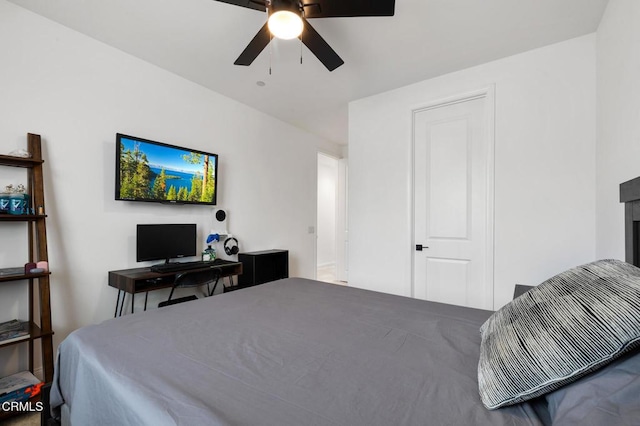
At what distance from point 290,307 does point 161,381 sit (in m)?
0.84

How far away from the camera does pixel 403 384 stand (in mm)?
887

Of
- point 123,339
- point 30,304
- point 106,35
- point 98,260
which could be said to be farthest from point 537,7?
point 30,304

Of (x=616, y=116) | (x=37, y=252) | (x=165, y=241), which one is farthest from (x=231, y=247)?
(x=616, y=116)

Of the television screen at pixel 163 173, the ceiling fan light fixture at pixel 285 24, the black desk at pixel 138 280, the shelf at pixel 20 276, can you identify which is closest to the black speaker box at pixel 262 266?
the television screen at pixel 163 173

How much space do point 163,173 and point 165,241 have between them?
0.69 m

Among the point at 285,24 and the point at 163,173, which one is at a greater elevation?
the point at 285,24

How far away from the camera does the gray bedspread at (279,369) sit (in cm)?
76

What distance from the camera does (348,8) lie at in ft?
5.64

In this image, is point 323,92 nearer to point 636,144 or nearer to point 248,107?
point 248,107

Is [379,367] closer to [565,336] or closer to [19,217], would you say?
[565,336]

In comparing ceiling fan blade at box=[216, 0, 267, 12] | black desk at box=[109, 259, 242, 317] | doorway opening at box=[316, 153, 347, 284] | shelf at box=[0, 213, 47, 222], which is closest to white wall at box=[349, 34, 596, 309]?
ceiling fan blade at box=[216, 0, 267, 12]

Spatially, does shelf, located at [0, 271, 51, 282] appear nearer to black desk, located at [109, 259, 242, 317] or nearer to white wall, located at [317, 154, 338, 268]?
black desk, located at [109, 259, 242, 317]

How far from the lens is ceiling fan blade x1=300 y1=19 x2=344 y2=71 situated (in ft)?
6.26

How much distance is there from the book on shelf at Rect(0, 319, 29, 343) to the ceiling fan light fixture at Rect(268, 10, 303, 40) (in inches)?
101
